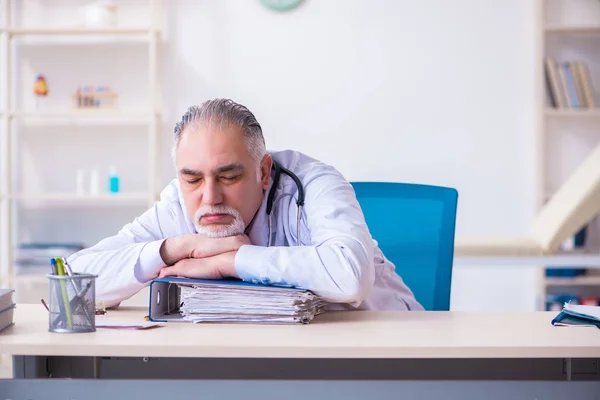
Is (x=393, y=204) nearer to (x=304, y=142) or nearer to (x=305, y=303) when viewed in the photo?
(x=305, y=303)

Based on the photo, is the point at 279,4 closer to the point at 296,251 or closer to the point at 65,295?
the point at 296,251

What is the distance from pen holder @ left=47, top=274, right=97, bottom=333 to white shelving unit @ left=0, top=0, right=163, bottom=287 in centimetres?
327

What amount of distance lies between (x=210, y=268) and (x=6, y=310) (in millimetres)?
399

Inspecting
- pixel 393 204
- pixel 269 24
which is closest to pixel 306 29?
pixel 269 24

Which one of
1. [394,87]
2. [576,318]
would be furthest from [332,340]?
[394,87]

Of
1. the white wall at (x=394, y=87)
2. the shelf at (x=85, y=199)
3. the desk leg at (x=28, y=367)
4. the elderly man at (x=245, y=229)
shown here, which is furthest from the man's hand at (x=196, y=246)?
the white wall at (x=394, y=87)

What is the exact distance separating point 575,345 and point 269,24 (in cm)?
390

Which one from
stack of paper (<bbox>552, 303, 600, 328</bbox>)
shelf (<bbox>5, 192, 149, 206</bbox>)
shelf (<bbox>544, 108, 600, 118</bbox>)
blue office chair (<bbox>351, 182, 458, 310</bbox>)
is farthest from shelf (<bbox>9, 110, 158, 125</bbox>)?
stack of paper (<bbox>552, 303, 600, 328</bbox>)

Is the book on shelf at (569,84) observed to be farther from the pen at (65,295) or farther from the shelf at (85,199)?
the pen at (65,295)

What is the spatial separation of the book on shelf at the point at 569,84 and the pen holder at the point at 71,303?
12.5 ft

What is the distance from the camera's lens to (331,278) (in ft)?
4.98

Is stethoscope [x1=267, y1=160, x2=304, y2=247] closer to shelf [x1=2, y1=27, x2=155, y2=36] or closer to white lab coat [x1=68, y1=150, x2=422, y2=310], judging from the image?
white lab coat [x1=68, y1=150, x2=422, y2=310]

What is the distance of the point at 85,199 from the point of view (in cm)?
468

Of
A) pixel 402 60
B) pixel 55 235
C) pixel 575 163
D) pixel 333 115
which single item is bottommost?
pixel 55 235
